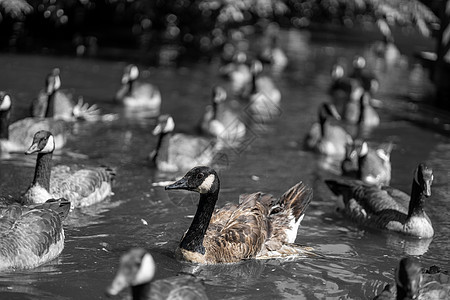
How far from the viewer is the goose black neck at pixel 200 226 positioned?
8.05 meters

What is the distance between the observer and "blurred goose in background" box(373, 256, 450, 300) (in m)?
6.45

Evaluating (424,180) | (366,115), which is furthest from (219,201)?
(366,115)

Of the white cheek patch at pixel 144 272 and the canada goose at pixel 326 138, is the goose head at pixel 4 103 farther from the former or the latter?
the white cheek patch at pixel 144 272

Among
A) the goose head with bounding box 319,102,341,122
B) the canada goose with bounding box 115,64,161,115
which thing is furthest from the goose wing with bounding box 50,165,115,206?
the canada goose with bounding box 115,64,161,115

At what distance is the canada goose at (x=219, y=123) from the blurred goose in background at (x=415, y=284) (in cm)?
725

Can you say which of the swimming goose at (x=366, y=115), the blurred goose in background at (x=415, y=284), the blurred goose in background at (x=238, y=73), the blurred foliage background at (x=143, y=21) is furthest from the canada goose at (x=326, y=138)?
the blurred foliage background at (x=143, y=21)

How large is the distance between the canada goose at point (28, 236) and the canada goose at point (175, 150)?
3.92 metres

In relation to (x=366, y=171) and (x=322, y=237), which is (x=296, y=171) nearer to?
(x=366, y=171)

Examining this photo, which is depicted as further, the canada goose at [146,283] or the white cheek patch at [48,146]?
the white cheek patch at [48,146]

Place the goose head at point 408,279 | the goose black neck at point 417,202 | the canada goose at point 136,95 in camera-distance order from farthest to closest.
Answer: the canada goose at point 136,95 < the goose black neck at point 417,202 < the goose head at point 408,279

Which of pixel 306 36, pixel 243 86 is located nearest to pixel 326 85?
pixel 243 86

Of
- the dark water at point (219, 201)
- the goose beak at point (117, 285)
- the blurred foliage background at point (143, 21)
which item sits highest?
the blurred foliage background at point (143, 21)

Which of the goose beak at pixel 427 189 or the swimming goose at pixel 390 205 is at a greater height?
the goose beak at pixel 427 189

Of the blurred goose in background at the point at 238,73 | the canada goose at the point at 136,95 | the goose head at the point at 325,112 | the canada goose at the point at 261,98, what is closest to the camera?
the goose head at the point at 325,112
